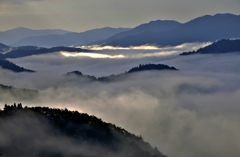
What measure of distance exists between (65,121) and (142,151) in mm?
37382

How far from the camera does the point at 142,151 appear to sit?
171500 mm

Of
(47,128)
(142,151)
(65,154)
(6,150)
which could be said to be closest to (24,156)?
(6,150)

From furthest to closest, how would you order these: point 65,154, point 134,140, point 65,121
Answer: point 134,140 < point 65,121 < point 65,154

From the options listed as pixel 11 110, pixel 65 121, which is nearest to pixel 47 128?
pixel 65 121

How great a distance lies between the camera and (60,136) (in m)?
159

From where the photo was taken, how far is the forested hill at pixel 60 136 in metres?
146

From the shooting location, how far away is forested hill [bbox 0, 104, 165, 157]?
5748 inches

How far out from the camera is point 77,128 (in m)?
169

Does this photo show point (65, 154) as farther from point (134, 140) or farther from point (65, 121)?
point (134, 140)

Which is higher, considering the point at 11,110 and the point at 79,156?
the point at 11,110

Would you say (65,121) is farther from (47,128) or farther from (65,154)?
(65,154)

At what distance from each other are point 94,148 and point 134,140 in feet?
99.3

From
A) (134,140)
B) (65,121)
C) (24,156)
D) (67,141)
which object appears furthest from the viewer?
(134,140)

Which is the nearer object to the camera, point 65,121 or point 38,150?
point 38,150
